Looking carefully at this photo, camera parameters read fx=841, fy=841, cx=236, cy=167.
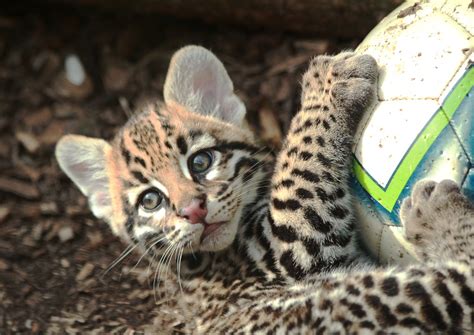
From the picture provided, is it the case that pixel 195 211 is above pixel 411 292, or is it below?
above

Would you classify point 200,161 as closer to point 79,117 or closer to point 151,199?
point 151,199

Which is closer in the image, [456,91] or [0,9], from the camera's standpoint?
[456,91]

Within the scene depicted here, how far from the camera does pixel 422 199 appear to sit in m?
4.01

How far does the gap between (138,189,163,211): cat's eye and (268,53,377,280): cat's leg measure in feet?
2.08

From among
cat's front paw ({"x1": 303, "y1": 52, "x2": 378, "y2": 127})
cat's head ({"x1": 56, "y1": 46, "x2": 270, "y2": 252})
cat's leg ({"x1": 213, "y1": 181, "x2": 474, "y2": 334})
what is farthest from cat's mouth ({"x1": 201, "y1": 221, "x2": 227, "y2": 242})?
cat's front paw ({"x1": 303, "y1": 52, "x2": 378, "y2": 127})

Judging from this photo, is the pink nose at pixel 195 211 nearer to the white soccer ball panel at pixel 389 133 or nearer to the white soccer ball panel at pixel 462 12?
the white soccer ball panel at pixel 389 133

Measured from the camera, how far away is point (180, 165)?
4.57m

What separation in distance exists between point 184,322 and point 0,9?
3805 mm

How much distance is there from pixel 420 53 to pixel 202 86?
144 centimetres

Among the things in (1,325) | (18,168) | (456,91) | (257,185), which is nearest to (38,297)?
(1,325)

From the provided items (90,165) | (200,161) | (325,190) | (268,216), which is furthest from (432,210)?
(90,165)

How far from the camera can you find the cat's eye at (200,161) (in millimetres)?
4574

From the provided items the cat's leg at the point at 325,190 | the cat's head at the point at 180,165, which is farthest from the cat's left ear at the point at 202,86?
the cat's leg at the point at 325,190

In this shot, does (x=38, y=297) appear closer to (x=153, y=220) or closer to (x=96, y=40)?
(x=153, y=220)
